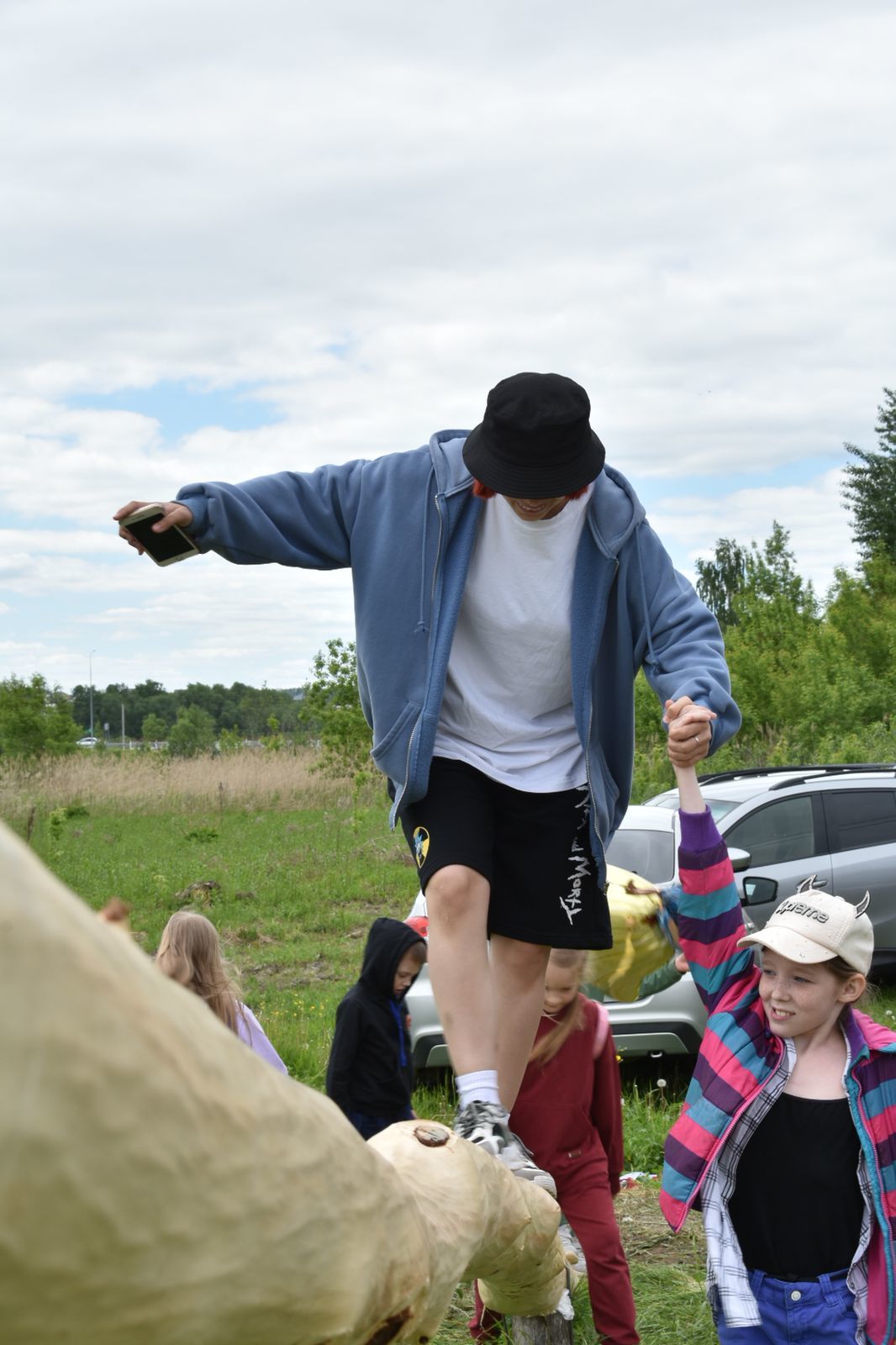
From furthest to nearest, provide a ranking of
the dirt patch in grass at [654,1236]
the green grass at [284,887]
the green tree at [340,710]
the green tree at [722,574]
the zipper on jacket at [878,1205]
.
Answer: the green tree at [722,574] → the green tree at [340,710] → the green grass at [284,887] → the dirt patch in grass at [654,1236] → the zipper on jacket at [878,1205]

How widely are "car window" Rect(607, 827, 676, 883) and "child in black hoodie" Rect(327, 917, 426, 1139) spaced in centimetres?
343

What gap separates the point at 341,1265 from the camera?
106 cm

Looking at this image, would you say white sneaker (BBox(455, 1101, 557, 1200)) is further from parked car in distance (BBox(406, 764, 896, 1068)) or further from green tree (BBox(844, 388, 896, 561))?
green tree (BBox(844, 388, 896, 561))

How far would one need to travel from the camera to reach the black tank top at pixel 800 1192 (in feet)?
9.64

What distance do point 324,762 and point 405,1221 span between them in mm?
22328

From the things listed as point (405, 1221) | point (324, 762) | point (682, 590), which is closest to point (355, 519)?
point (682, 590)

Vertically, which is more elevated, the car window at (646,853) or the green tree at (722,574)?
the green tree at (722,574)

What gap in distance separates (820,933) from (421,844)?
0.91 metres

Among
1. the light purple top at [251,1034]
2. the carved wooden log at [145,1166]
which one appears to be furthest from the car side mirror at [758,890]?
the carved wooden log at [145,1166]

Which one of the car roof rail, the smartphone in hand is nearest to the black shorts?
the smartphone in hand

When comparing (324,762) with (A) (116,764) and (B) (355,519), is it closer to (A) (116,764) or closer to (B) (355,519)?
(A) (116,764)

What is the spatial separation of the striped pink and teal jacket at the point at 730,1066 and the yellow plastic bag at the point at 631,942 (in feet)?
2.46

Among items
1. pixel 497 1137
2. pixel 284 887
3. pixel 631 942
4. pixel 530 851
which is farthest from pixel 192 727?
pixel 497 1137

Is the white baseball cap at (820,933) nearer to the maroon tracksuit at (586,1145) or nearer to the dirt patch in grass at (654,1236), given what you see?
the maroon tracksuit at (586,1145)
